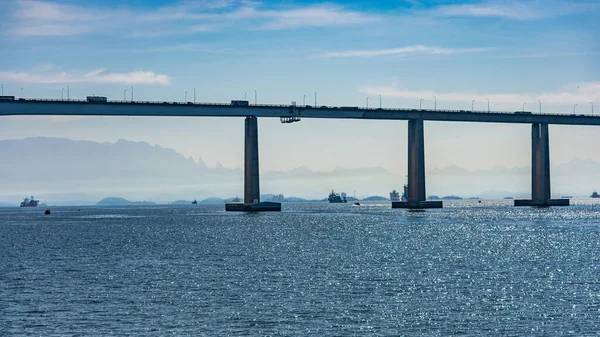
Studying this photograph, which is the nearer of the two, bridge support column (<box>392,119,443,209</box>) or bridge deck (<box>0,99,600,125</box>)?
bridge deck (<box>0,99,600,125</box>)

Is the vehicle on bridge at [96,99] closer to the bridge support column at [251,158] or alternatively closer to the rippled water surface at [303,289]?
the bridge support column at [251,158]

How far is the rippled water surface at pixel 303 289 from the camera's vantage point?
3919 cm

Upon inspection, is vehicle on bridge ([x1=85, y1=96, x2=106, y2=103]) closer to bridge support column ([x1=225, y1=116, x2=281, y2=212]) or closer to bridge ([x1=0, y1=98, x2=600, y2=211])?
bridge ([x1=0, y1=98, x2=600, y2=211])

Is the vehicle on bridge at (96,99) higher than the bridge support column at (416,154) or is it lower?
higher

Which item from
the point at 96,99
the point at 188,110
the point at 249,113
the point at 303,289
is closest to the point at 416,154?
the point at 249,113

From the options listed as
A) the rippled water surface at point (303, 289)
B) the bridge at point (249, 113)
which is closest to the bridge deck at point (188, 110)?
the bridge at point (249, 113)

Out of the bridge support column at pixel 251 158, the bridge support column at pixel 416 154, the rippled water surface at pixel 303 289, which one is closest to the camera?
the rippled water surface at pixel 303 289

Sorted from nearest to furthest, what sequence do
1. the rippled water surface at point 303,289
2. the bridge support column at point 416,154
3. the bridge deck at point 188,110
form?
1. the rippled water surface at point 303,289
2. the bridge deck at point 188,110
3. the bridge support column at point 416,154

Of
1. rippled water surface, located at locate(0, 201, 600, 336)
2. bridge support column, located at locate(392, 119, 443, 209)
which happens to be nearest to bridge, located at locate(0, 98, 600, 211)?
bridge support column, located at locate(392, 119, 443, 209)

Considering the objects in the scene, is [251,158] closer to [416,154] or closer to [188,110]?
[188,110]

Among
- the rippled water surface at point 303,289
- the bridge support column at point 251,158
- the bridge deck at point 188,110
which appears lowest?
the rippled water surface at point 303,289

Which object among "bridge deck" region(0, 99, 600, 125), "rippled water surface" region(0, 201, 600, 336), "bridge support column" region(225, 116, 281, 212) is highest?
"bridge deck" region(0, 99, 600, 125)

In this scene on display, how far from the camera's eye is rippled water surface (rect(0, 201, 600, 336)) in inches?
1543

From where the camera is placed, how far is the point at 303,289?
167 feet
